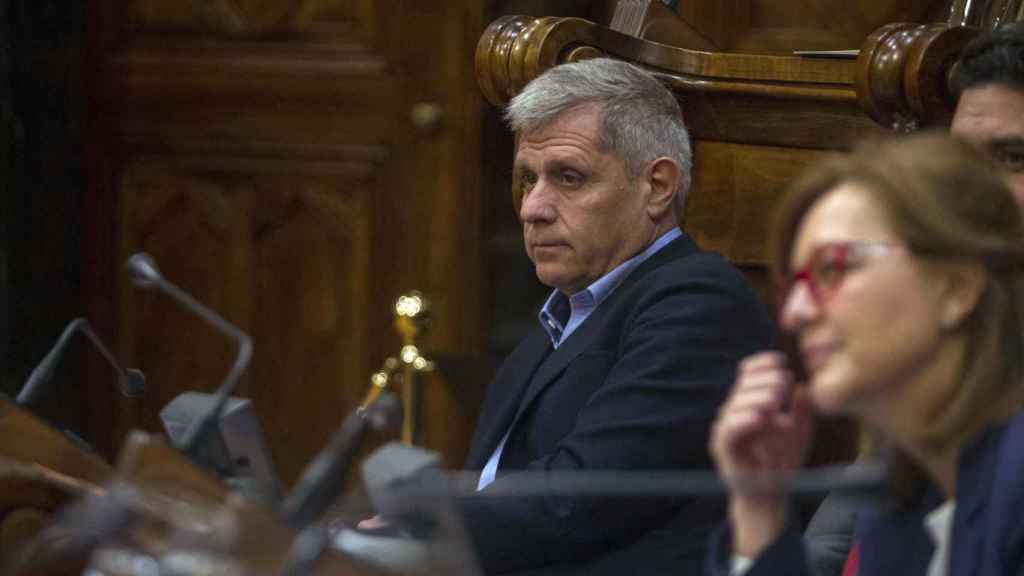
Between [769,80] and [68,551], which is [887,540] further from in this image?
[769,80]

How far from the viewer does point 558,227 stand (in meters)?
2.73

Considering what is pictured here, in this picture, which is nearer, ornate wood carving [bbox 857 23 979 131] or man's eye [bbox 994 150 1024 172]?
man's eye [bbox 994 150 1024 172]

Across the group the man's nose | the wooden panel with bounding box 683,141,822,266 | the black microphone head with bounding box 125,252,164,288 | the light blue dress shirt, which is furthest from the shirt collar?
the black microphone head with bounding box 125,252,164,288

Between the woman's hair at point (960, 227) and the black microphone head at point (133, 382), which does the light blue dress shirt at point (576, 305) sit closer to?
the black microphone head at point (133, 382)

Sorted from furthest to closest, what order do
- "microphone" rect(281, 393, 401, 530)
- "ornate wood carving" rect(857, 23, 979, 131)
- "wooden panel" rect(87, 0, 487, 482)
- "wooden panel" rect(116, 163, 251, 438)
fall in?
"wooden panel" rect(116, 163, 251, 438), "wooden panel" rect(87, 0, 487, 482), "ornate wood carving" rect(857, 23, 979, 131), "microphone" rect(281, 393, 401, 530)

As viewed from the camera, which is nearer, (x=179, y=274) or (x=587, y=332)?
(x=587, y=332)

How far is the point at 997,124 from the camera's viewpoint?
229 centimetres

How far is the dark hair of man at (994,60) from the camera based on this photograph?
2.32m

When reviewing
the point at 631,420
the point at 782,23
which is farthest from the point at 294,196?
the point at 631,420

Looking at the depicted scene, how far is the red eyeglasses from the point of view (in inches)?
52.2

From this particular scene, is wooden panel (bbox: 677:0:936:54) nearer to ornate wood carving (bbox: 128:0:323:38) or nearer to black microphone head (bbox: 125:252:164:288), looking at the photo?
ornate wood carving (bbox: 128:0:323:38)

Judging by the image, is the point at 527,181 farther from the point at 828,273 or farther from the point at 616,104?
the point at 828,273

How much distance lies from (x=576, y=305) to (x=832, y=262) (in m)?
1.40

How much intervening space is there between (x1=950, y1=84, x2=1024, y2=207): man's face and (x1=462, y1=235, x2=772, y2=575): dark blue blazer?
38 cm
